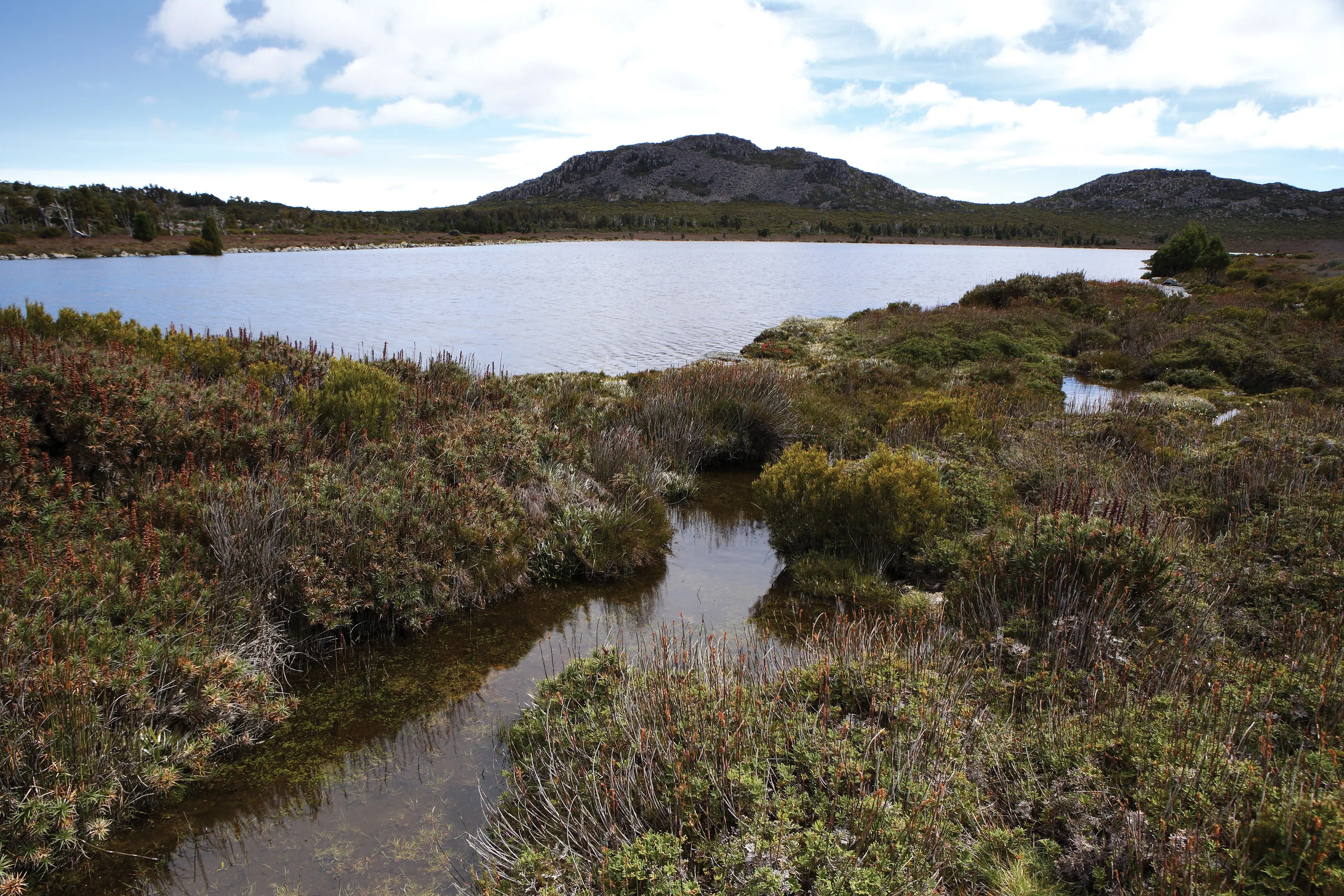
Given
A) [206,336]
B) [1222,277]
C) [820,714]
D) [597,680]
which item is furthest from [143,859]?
[1222,277]

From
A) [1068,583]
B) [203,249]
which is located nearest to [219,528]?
[1068,583]

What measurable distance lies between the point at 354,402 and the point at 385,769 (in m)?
4.45

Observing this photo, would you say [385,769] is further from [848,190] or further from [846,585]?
[848,190]

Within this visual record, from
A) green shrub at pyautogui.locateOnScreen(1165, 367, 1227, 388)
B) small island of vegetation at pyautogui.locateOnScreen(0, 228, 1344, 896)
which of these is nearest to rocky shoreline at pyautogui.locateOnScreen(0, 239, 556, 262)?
small island of vegetation at pyautogui.locateOnScreen(0, 228, 1344, 896)

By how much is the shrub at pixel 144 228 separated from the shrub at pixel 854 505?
7077 cm

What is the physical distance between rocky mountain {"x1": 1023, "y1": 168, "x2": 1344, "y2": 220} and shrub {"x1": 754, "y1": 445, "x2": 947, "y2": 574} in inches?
5948

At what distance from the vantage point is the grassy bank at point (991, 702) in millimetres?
2832

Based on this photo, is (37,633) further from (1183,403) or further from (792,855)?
(1183,403)

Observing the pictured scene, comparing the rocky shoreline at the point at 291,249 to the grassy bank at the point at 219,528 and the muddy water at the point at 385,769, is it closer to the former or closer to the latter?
the grassy bank at the point at 219,528

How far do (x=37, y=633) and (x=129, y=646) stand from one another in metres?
0.43

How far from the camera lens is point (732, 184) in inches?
7180

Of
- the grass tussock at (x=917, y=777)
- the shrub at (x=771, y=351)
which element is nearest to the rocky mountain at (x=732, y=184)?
the shrub at (x=771, y=351)

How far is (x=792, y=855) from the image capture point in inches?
111

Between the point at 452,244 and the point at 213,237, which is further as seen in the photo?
the point at 452,244
